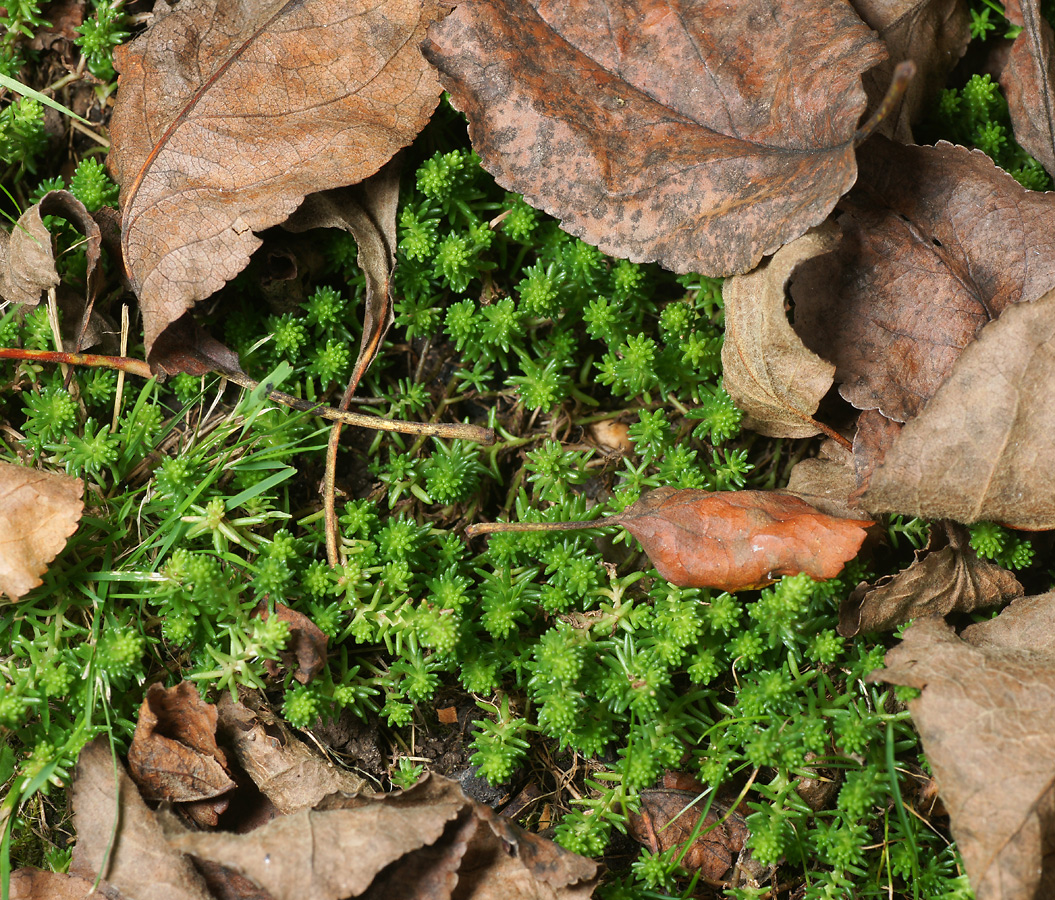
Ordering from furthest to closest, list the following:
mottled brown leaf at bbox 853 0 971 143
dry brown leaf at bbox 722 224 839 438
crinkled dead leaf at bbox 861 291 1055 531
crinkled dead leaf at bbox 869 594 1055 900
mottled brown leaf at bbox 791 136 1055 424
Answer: mottled brown leaf at bbox 853 0 971 143
mottled brown leaf at bbox 791 136 1055 424
dry brown leaf at bbox 722 224 839 438
crinkled dead leaf at bbox 861 291 1055 531
crinkled dead leaf at bbox 869 594 1055 900

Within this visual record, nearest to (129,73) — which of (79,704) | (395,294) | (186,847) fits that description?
(395,294)

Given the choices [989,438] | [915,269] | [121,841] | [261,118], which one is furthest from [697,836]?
[261,118]

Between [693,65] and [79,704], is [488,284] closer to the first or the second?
[693,65]

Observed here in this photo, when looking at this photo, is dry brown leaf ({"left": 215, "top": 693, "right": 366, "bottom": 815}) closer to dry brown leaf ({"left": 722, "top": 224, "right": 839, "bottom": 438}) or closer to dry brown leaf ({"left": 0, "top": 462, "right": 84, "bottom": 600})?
dry brown leaf ({"left": 0, "top": 462, "right": 84, "bottom": 600})

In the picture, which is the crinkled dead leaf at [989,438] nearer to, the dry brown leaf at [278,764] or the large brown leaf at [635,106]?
the large brown leaf at [635,106]

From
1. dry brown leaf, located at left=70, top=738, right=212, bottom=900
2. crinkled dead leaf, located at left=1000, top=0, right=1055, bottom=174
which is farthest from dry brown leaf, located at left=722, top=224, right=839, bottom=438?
dry brown leaf, located at left=70, top=738, right=212, bottom=900

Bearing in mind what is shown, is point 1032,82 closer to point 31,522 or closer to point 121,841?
point 31,522
